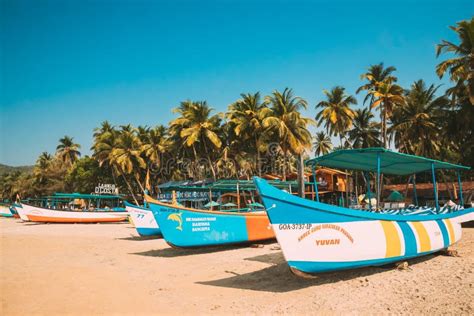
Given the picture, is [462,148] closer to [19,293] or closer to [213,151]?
[213,151]

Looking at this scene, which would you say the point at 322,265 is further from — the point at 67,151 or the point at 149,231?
the point at 67,151

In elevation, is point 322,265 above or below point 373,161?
below

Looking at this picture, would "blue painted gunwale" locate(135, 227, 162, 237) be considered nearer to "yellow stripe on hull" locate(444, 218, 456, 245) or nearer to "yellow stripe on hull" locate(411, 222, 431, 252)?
"yellow stripe on hull" locate(411, 222, 431, 252)

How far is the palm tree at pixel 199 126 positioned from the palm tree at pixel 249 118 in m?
2.40

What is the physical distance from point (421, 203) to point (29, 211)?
35103mm

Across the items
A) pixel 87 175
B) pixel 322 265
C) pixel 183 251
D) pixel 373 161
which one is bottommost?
pixel 183 251

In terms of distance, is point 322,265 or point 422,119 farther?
point 422,119

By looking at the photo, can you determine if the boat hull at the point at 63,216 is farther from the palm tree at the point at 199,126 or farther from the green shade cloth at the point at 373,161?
the green shade cloth at the point at 373,161

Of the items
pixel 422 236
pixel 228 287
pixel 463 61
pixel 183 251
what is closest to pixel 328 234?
pixel 228 287

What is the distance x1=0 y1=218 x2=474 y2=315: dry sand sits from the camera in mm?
5336

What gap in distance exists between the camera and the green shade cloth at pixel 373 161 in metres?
7.87

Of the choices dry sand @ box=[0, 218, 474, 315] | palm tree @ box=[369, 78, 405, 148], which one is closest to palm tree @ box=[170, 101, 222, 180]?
palm tree @ box=[369, 78, 405, 148]

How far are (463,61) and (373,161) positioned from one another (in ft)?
47.0

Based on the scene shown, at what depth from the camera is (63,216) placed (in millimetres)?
27922
